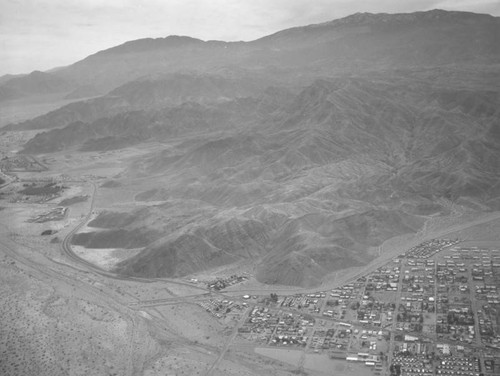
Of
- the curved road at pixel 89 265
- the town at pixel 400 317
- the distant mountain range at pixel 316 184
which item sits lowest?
the town at pixel 400 317

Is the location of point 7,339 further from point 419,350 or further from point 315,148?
point 315,148

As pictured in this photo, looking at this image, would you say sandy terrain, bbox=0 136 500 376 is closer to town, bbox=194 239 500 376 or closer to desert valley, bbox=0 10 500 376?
desert valley, bbox=0 10 500 376

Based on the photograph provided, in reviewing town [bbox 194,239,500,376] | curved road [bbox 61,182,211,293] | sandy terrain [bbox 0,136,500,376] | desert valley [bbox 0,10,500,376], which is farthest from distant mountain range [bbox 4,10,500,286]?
town [bbox 194,239,500,376]

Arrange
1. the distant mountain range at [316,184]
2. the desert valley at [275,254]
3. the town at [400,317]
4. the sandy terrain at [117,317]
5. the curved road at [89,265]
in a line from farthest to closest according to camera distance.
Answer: the distant mountain range at [316,184] → the curved road at [89,265] → the desert valley at [275,254] → the town at [400,317] → the sandy terrain at [117,317]

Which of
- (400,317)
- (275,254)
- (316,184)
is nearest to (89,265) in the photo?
(275,254)

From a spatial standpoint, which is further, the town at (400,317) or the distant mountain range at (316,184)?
the distant mountain range at (316,184)

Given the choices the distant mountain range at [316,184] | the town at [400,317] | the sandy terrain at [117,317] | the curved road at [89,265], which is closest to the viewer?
the sandy terrain at [117,317]

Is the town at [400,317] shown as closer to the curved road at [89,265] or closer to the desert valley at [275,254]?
the desert valley at [275,254]

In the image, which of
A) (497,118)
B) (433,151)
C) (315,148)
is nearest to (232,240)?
(315,148)

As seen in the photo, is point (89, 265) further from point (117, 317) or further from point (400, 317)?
point (400, 317)

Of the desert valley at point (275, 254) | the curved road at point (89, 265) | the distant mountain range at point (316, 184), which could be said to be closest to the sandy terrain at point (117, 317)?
the desert valley at point (275, 254)

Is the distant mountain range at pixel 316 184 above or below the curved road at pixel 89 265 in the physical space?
above
